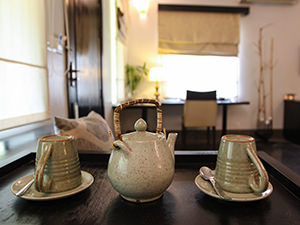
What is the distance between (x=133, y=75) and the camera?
4.25 metres

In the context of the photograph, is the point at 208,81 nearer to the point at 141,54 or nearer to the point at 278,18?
the point at 141,54

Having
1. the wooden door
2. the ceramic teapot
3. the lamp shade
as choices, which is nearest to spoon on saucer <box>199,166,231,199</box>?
the ceramic teapot

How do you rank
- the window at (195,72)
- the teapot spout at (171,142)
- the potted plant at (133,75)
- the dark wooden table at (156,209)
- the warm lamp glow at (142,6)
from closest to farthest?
the dark wooden table at (156,209) < the teapot spout at (171,142) < the warm lamp glow at (142,6) < the potted plant at (133,75) < the window at (195,72)

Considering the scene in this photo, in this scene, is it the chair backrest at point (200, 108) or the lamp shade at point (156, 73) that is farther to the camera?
the lamp shade at point (156, 73)

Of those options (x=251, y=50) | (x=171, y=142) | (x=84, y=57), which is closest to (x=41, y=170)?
(x=171, y=142)

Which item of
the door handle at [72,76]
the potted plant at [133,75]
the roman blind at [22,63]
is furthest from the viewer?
the potted plant at [133,75]

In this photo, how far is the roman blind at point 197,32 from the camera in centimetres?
423

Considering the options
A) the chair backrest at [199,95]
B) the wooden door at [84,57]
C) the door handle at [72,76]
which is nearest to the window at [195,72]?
the chair backrest at [199,95]

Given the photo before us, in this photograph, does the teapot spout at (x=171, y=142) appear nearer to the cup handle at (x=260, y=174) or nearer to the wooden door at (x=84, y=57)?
the cup handle at (x=260, y=174)

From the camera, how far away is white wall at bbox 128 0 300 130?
427 cm

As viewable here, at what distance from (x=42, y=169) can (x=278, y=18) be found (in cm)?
486

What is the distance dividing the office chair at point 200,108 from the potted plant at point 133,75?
1215mm

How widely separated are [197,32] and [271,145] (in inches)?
86.6

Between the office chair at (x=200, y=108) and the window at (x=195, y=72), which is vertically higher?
the window at (x=195, y=72)
